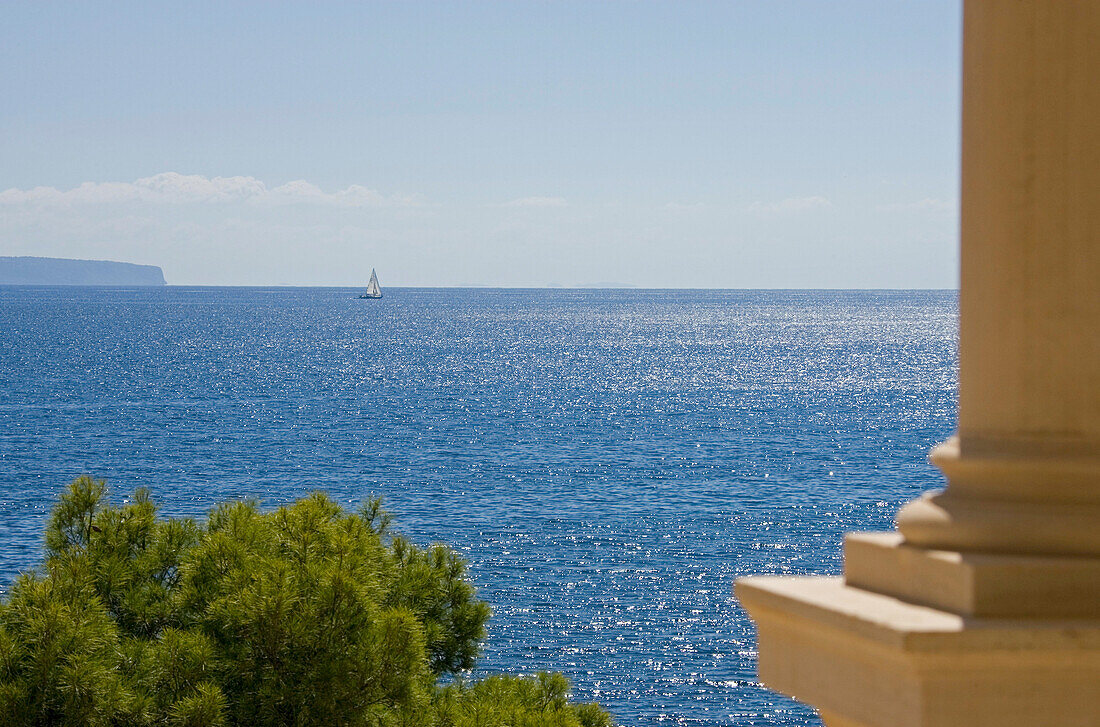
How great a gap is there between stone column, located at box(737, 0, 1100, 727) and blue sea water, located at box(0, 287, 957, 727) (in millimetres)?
25178

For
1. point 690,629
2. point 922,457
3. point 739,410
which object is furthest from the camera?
point 739,410

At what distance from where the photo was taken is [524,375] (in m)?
106

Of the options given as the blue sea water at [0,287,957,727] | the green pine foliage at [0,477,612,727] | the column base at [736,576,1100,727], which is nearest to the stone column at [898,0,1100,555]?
the column base at [736,576,1100,727]

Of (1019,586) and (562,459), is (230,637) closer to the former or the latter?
(1019,586)

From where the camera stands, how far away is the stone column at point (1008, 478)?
1848mm

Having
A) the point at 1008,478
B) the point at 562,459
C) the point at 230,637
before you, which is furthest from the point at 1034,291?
the point at 562,459

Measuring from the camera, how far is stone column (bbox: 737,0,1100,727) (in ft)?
6.06

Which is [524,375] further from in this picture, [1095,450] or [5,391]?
[1095,450]

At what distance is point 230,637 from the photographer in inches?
397

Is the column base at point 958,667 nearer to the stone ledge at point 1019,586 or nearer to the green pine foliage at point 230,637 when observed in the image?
the stone ledge at point 1019,586

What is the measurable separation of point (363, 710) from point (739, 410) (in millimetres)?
73450

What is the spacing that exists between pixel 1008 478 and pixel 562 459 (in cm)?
5978

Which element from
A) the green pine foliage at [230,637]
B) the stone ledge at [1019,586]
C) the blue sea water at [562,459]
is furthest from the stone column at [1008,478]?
the blue sea water at [562,459]

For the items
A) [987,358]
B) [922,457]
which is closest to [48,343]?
[922,457]
